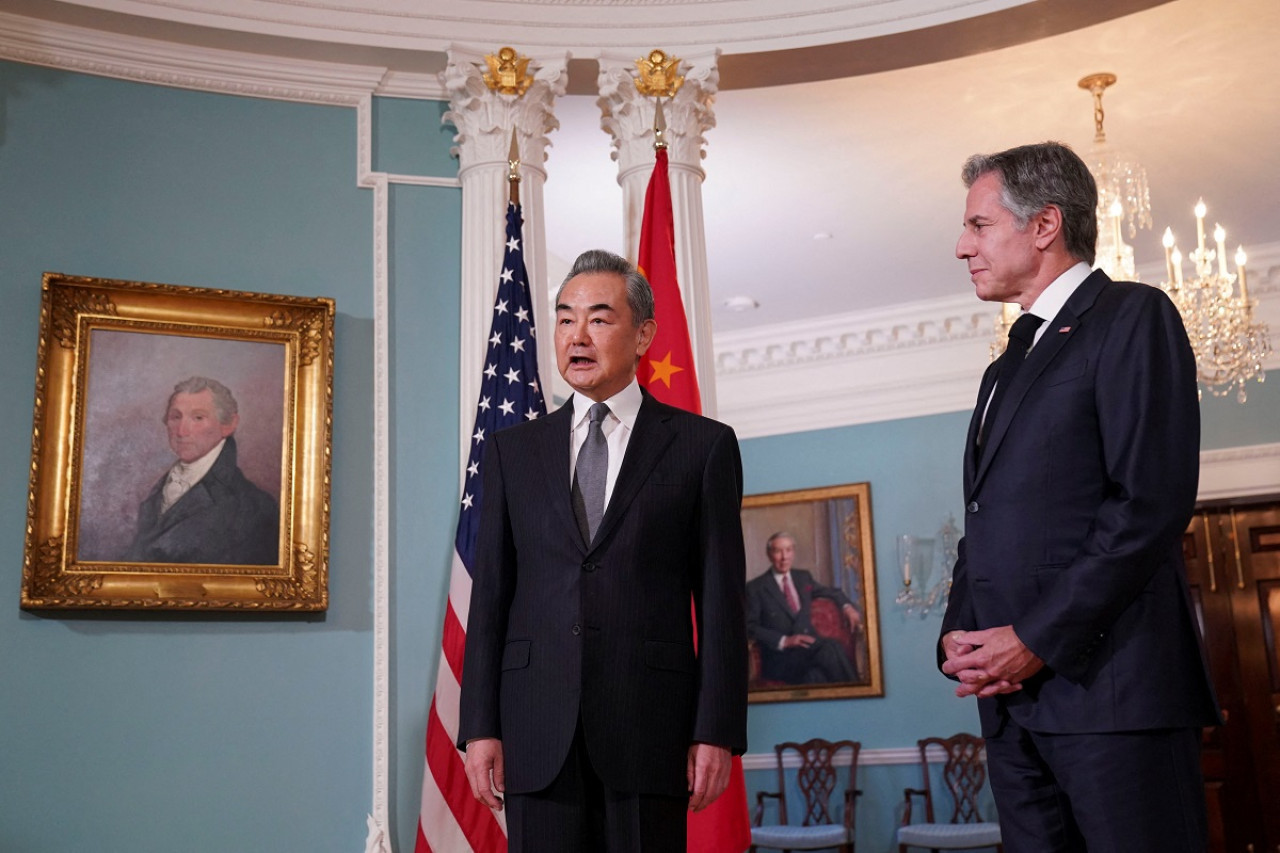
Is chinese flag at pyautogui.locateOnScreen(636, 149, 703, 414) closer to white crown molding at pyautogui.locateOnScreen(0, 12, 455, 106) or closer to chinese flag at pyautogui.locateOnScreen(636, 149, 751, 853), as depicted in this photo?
chinese flag at pyautogui.locateOnScreen(636, 149, 751, 853)

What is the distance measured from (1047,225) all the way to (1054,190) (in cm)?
7

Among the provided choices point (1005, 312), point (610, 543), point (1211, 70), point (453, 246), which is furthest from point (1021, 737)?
point (1211, 70)

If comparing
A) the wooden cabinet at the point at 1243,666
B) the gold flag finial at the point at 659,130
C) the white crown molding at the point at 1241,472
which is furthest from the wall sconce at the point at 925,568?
the gold flag finial at the point at 659,130

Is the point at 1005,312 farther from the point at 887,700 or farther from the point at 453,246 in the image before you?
the point at 887,700

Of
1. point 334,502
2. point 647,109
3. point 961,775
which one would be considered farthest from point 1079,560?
point 961,775

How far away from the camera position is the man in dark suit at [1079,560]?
2205 millimetres

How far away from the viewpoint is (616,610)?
2613 mm

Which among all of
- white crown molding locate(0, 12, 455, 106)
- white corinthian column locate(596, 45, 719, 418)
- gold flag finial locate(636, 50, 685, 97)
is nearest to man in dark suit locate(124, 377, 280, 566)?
white crown molding locate(0, 12, 455, 106)

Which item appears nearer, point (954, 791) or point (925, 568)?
point (954, 791)

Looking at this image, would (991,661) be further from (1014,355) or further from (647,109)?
(647,109)

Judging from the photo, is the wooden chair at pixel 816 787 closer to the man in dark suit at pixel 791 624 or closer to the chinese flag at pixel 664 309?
the man in dark suit at pixel 791 624

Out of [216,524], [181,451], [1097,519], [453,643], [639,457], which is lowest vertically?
[453,643]

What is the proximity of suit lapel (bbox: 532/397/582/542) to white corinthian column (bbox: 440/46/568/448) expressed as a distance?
210 centimetres

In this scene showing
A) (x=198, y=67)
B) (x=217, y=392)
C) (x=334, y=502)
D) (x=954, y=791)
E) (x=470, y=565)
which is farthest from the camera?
(x=954, y=791)
